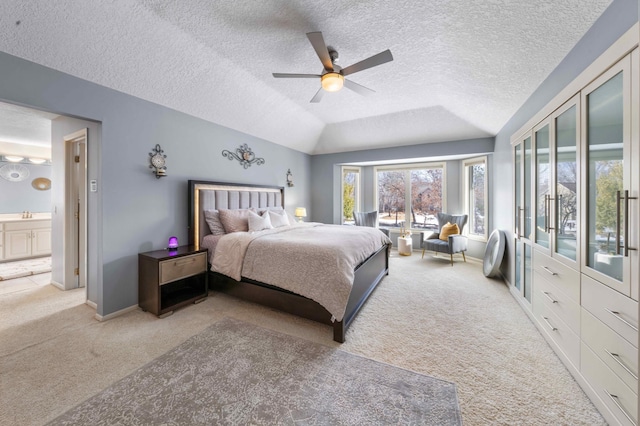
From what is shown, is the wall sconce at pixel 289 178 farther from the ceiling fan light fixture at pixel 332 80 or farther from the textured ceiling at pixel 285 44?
the ceiling fan light fixture at pixel 332 80

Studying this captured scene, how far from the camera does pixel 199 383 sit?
5.82ft

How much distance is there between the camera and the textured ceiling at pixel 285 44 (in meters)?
1.99

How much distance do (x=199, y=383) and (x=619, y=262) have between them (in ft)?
Answer: 9.67

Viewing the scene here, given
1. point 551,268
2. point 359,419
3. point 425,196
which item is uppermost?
point 425,196

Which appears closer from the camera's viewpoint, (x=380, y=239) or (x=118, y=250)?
(x=118, y=250)

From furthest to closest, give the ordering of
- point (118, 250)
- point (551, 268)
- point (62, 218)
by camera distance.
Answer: point (62, 218), point (118, 250), point (551, 268)

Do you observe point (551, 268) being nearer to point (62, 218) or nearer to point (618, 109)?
point (618, 109)

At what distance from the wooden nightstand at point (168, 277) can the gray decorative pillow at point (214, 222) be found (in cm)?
45

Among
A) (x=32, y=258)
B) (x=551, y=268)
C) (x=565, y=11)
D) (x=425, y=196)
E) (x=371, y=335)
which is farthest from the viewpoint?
(x=425, y=196)

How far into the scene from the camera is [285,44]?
2.67 metres

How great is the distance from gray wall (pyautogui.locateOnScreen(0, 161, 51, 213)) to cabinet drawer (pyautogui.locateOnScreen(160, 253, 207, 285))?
5.79 m

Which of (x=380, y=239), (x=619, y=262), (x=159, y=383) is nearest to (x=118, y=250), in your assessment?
(x=159, y=383)

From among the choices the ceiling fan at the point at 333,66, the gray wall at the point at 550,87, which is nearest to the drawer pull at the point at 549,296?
the gray wall at the point at 550,87

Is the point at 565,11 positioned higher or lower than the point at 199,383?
higher
